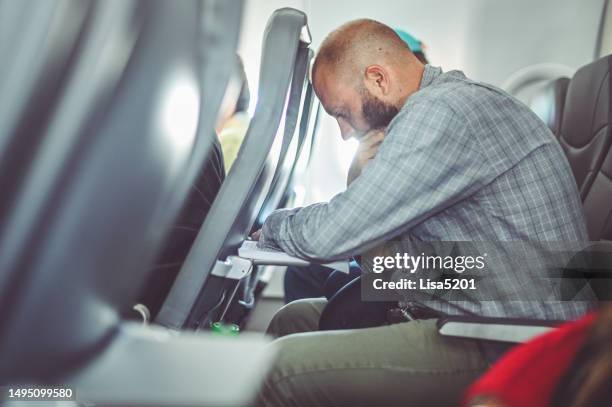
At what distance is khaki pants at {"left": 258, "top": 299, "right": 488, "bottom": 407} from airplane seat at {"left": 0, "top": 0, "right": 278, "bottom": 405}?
0.59 metres

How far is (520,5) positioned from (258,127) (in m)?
2.65

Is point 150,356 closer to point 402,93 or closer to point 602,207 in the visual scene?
point 402,93

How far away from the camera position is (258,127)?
0.98 m

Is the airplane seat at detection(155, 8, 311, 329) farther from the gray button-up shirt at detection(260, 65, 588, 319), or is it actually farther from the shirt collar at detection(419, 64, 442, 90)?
the shirt collar at detection(419, 64, 442, 90)

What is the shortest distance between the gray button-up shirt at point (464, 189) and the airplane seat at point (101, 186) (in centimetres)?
68

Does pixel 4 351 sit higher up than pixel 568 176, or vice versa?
pixel 568 176

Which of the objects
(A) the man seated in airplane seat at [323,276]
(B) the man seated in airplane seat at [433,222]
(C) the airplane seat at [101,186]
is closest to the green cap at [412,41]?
(A) the man seated in airplane seat at [323,276]

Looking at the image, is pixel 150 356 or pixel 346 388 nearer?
pixel 150 356

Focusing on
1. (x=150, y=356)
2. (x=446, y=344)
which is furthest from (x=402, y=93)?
(x=150, y=356)

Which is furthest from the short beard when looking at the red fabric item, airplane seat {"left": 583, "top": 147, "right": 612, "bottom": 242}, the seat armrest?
the red fabric item

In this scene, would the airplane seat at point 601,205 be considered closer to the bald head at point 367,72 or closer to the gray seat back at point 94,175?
the bald head at point 367,72

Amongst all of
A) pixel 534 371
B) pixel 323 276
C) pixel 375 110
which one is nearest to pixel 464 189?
pixel 375 110

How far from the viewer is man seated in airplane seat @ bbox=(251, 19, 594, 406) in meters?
0.95

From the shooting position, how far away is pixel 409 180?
1022 millimetres
